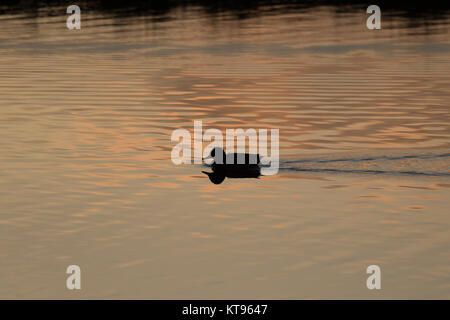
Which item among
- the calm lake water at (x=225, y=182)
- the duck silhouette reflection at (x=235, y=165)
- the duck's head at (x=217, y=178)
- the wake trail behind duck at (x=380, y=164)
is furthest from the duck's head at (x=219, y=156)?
the wake trail behind duck at (x=380, y=164)

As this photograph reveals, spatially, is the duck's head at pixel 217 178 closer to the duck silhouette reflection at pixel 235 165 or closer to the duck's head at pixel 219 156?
the duck silhouette reflection at pixel 235 165

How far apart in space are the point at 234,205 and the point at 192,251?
2.67m

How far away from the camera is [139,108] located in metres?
26.7

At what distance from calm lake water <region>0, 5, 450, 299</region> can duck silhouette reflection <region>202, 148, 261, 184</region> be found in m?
0.24

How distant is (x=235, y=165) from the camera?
18.5m

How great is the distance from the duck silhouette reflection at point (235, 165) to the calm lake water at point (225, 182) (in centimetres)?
24

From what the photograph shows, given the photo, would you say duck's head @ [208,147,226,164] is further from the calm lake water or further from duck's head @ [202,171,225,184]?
the calm lake water

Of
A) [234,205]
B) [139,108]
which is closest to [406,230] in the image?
[234,205]

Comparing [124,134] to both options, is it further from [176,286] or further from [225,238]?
[176,286]

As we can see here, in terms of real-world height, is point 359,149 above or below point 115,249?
above

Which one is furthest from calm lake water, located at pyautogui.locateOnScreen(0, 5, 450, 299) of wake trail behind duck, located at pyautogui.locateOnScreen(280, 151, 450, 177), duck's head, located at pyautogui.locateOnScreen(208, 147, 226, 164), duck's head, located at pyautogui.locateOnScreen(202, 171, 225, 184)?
duck's head, located at pyautogui.locateOnScreen(208, 147, 226, 164)

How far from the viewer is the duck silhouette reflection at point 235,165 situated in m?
18.3

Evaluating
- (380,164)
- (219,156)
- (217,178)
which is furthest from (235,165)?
(380,164)

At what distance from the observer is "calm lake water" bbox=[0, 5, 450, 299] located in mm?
13102
